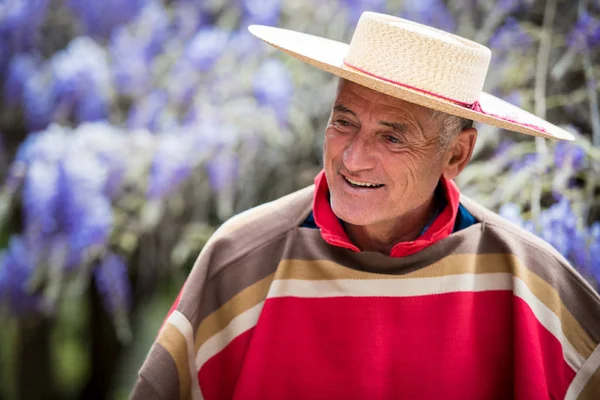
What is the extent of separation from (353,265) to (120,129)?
55.4 inches

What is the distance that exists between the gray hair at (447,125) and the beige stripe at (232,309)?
599 millimetres

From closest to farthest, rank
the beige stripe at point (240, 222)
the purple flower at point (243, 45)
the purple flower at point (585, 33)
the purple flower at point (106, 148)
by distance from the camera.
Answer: the beige stripe at point (240, 222) → the purple flower at point (585, 33) → the purple flower at point (106, 148) → the purple flower at point (243, 45)

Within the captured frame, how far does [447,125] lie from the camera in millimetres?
1874

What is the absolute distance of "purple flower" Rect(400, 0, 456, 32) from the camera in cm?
292

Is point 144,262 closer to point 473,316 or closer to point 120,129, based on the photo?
point 120,129

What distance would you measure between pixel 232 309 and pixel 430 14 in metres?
1.61

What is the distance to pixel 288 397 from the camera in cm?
193

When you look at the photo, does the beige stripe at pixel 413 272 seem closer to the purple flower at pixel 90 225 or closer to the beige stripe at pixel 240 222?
the beige stripe at pixel 240 222

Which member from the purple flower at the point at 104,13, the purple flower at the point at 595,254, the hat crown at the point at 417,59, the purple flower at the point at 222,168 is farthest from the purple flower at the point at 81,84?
the purple flower at the point at 595,254

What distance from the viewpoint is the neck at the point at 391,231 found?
6.50 ft

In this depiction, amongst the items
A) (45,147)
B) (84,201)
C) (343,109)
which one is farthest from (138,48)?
(343,109)

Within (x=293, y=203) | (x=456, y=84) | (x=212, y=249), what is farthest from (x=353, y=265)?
(x=456, y=84)

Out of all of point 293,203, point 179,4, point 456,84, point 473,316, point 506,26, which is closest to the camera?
point 456,84

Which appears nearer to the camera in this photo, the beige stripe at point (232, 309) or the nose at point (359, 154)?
the nose at point (359, 154)
